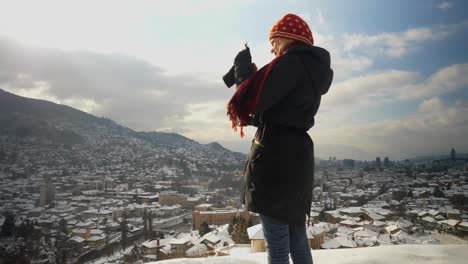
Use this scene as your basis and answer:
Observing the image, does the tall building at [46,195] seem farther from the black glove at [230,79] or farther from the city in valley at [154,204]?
the black glove at [230,79]

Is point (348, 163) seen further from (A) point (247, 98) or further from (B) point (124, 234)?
(A) point (247, 98)

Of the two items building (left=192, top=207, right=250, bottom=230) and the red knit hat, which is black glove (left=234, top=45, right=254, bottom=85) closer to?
the red knit hat

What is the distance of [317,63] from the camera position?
3.97ft

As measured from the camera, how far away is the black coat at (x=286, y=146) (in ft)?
3.79

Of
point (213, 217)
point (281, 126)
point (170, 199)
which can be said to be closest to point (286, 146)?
point (281, 126)

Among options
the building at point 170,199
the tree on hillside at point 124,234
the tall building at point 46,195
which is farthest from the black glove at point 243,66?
the building at point 170,199

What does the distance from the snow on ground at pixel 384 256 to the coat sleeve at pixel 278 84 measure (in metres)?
1.52

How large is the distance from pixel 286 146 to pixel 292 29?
0.43m

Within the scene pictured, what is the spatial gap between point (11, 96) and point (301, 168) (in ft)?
375

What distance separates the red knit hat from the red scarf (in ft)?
0.43

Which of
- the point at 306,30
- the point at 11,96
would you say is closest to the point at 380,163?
the point at 306,30

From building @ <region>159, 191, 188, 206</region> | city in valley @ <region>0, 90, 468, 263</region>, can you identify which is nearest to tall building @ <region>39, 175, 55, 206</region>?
city in valley @ <region>0, 90, 468, 263</region>

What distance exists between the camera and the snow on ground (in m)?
2.27

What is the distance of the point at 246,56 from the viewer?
1243 millimetres
